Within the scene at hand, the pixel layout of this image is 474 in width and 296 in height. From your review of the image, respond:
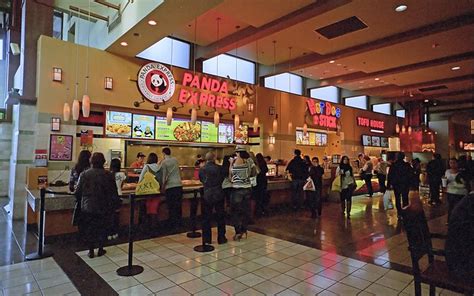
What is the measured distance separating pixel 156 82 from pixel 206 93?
164 centimetres

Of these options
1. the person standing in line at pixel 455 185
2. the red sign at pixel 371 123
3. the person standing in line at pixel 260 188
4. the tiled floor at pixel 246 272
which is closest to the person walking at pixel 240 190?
the tiled floor at pixel 246 272

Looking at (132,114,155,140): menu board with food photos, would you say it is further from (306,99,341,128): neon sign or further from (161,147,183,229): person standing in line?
(306,99,341,128): neon sign

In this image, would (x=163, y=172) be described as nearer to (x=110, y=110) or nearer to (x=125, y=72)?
(x=110, y=110)

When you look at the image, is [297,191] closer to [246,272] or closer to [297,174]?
[297,174]

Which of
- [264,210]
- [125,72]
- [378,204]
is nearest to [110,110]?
[125,72]

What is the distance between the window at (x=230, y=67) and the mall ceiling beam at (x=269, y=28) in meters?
0.75

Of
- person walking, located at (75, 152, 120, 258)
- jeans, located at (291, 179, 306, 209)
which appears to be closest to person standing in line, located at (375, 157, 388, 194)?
jeans, located at (291, 179, 306, 209)

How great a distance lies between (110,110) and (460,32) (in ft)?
30.9

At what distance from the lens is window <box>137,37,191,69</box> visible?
848 centimetres

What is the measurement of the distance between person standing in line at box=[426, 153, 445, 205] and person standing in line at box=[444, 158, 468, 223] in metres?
2.92

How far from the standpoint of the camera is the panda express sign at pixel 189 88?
783 centimetres

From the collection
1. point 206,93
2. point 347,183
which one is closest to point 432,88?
point 347,183

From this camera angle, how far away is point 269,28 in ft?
23.9

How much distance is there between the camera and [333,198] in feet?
31.9
